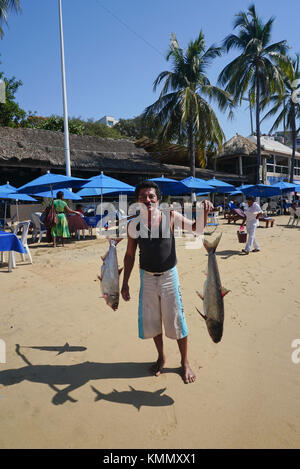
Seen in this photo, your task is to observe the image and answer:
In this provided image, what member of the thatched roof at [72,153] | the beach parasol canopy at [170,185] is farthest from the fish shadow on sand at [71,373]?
the thatched roof at [72,153]

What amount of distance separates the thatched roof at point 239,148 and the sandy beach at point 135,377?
64.7ft

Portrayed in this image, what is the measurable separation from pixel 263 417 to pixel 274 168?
92.3 ft

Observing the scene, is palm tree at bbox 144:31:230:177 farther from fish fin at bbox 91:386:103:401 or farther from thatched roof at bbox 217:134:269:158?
fish fin at bbox 91:386:103:401

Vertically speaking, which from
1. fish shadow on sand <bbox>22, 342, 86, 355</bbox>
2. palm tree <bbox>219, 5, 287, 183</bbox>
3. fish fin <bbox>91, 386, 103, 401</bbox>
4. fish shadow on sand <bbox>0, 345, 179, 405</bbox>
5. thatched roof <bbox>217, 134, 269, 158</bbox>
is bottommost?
fish fin <bbox>91, 386, 103, 401</bbox>

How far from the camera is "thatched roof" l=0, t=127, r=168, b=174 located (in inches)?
543

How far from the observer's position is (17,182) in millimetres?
14547

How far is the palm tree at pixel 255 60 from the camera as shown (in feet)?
58.8

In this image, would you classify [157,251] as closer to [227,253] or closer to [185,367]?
[185,367]

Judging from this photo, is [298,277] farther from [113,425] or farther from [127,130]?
[127,130]

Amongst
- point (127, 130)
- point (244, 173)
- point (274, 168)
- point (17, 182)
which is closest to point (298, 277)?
point (17, 182)

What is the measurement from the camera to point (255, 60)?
18094mm

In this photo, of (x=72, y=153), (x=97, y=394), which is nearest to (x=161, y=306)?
(x=97, y=394)

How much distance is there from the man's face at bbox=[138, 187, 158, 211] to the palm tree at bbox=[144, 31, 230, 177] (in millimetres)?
14457

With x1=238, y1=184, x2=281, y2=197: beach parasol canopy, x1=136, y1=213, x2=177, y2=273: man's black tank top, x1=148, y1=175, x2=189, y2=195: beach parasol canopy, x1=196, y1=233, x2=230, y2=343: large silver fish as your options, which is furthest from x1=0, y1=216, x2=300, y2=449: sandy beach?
x1=238, y1=184, x2=281, y2=197: beach parasol canopy
